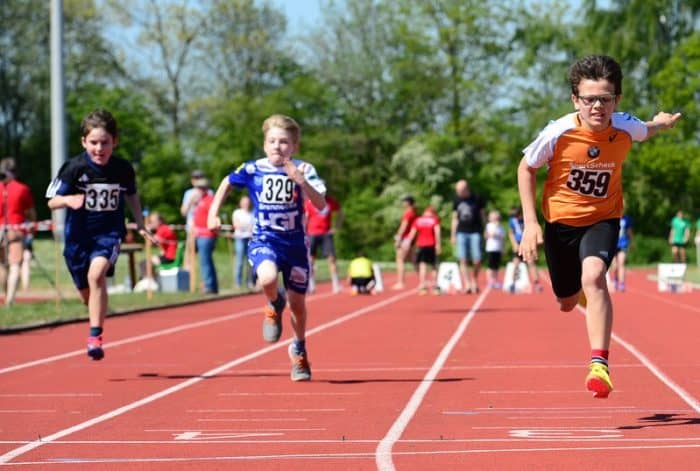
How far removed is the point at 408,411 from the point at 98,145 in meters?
3.99

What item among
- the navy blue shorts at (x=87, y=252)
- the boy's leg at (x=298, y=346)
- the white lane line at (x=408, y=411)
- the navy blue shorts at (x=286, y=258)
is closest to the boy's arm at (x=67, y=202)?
the navy blue shorts at (x=87, y=252)

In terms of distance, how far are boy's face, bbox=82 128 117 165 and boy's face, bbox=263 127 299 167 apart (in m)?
1.70

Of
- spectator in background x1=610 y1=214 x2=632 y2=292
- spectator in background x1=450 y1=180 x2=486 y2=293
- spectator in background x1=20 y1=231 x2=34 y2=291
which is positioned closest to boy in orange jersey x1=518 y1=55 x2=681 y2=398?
spectator in background x1=20 y1=231 x2=34 y2=291

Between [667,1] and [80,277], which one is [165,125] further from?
[80,277]

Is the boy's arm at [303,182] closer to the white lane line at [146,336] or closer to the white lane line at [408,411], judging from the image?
the white lane line at [408,411]

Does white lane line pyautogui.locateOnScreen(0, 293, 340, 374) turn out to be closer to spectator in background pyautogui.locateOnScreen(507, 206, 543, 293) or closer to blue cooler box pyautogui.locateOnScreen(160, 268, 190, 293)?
blue cooler box pyautogui.locateOnScreen(160, 268, 190, 293)

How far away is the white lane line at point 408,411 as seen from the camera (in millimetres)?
6695

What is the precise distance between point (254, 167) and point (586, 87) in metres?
3.15

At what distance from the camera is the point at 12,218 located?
20.0 meters

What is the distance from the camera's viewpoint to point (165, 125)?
78438 mm

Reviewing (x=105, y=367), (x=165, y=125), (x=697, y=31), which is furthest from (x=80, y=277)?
(x=165, y=125)

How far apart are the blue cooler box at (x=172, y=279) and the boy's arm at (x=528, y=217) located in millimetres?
18106

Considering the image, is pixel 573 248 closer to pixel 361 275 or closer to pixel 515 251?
pixel 361 275

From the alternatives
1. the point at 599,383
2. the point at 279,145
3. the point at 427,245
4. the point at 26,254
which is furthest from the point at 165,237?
the point at 599,383
